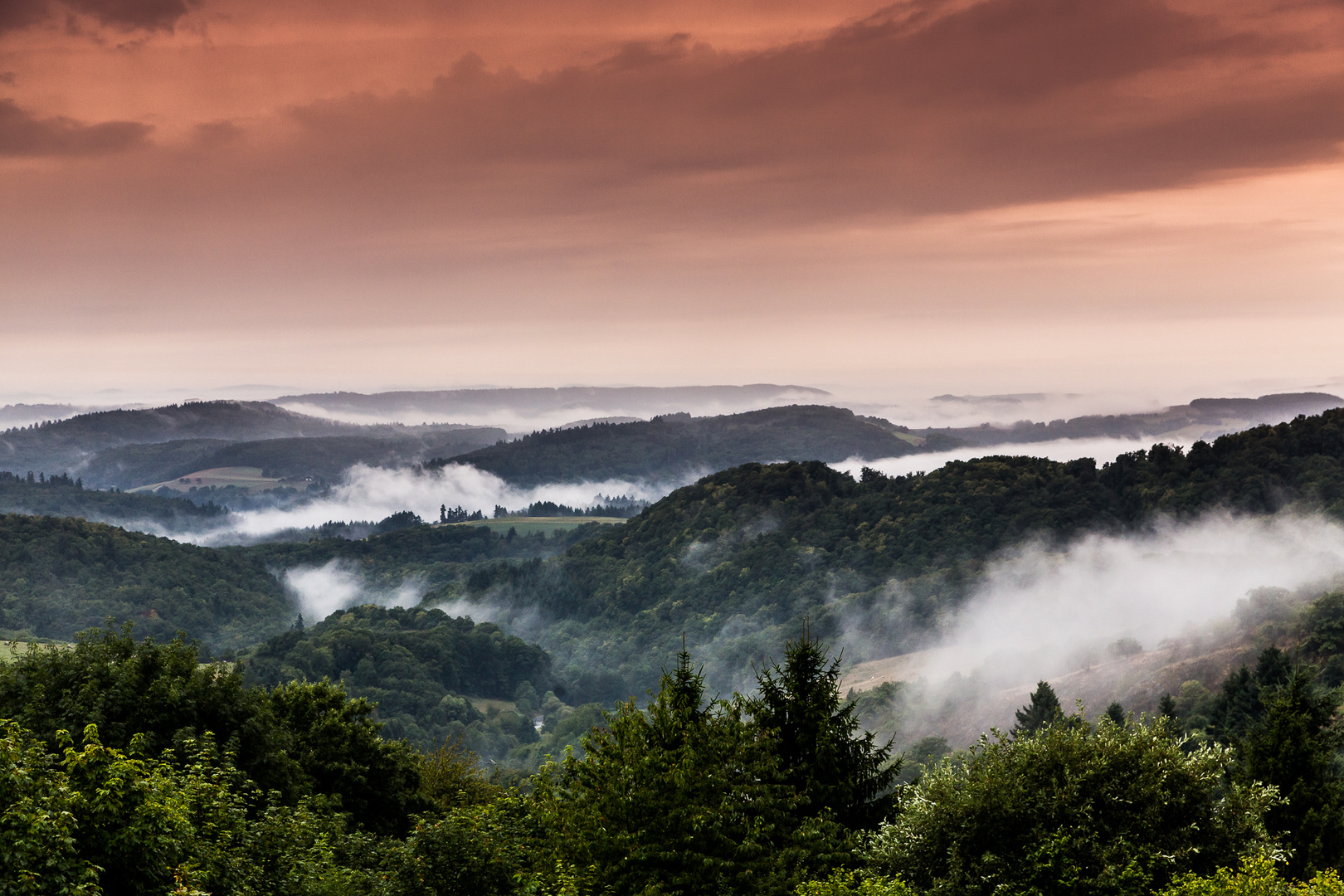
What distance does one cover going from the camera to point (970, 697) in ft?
655

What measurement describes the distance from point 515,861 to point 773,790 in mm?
10314

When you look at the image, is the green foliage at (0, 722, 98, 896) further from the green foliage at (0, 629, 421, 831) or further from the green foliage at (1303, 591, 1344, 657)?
the green foliage at (1303, 591, 1344, 657)

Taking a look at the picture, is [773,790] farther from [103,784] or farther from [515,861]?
[103,784]

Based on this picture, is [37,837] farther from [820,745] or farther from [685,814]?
[820,745]

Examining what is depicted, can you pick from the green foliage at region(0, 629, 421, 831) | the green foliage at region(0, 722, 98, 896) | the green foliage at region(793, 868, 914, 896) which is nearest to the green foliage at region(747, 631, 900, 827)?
the green foliage at region(793, 868, 914, 896)

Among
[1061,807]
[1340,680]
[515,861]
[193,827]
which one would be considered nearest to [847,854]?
[1061,807]

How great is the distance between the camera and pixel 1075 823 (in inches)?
1345

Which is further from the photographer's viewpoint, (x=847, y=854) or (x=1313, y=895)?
(x=847, y=854)

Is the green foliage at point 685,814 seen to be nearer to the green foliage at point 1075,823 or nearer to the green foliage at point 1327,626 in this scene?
the green foliage at point 1075,823

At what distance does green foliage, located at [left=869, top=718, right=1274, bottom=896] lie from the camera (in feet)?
108

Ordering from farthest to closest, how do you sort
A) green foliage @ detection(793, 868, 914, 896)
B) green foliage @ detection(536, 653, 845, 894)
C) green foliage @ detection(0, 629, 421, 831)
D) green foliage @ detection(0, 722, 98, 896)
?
green foliage @ detection(0, 629, 421, 831), green foliage @ detection(536, 653, 845, 894), green foliage @ detection(793, 868, 914, 896), green foliage @ detection(0, 722, 98, 896)

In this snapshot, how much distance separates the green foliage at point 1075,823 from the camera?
33.0 meters

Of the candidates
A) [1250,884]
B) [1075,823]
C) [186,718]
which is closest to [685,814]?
[1075,823]

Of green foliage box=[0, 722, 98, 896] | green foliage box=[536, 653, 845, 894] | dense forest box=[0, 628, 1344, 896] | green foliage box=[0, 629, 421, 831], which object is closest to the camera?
green foliage box=[0, 722, 98, 896]
